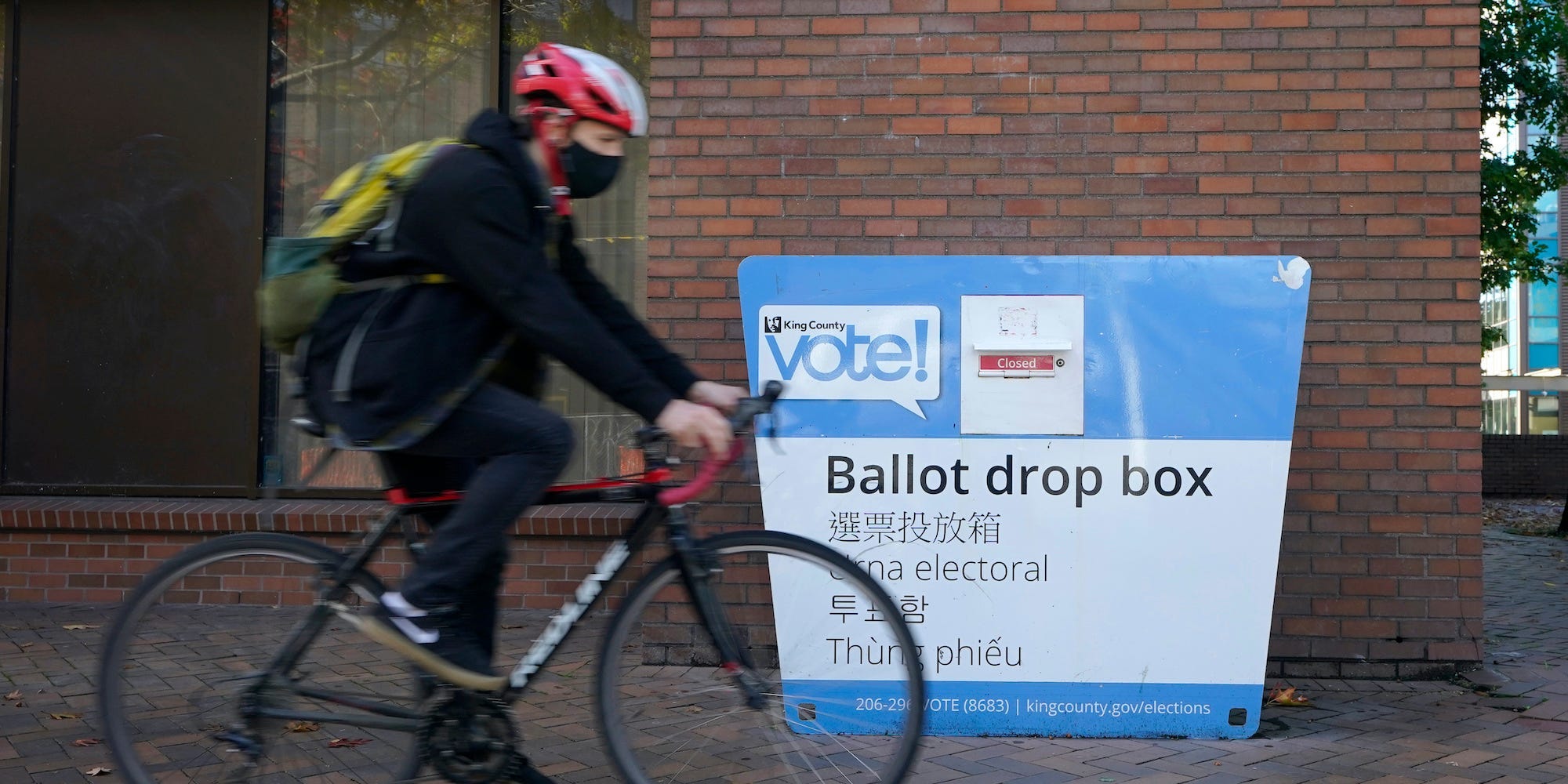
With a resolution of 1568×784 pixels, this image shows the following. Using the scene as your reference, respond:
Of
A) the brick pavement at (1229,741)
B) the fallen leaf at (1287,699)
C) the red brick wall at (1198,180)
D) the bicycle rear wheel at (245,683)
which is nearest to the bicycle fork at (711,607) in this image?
the brick pavement at (1229,741)

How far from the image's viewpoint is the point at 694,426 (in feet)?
8.43

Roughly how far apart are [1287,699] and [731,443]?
282 cm

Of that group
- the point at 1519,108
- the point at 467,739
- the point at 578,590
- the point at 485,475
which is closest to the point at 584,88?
the point at 485,475

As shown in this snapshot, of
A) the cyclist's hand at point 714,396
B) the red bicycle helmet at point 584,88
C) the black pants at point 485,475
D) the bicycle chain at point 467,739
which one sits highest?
the red bicycle helmet at point 584,88

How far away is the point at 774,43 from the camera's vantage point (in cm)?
522

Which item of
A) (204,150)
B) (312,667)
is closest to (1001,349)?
(312,667)

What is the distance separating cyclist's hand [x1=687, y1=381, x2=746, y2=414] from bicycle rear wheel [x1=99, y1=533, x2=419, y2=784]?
765 millimetres

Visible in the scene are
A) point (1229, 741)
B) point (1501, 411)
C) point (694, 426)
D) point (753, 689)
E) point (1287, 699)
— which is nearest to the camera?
point (694, 426)

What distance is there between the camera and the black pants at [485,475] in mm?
2584

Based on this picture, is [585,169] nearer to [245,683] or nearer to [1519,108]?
[245,683]

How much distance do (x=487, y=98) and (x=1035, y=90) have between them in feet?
9.35

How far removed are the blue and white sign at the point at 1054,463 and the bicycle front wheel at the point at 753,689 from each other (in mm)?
1208

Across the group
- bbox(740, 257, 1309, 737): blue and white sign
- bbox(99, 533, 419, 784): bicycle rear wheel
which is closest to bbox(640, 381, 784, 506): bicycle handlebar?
bbox(99, 533, 419, 784): bicycle rear wheel

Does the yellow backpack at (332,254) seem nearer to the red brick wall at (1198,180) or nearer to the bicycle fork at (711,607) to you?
the bicycle fork at (711,607)
